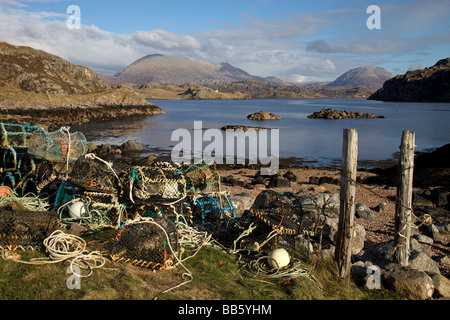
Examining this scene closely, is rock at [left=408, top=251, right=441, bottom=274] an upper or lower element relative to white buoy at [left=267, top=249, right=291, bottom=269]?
lower

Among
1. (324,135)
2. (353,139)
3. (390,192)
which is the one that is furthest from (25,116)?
(353,139)

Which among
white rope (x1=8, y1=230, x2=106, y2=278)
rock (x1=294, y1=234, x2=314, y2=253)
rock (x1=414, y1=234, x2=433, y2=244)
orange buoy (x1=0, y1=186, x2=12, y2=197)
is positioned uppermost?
orange buoy (x1=0, y1=186, x2=12, y2=197)

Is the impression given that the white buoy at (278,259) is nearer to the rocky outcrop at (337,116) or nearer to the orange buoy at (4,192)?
the orange buoy at (4,192)

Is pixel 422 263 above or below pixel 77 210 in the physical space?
below

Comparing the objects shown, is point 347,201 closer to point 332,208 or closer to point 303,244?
point 303,244

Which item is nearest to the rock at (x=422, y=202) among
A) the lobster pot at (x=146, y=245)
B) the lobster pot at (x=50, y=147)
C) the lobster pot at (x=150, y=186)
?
the lobster pot at (x=150, y=186)

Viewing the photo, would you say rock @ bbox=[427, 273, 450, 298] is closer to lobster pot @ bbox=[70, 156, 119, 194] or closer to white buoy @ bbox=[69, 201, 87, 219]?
lobster pot @ bbox=[70, 156, 119, 194]

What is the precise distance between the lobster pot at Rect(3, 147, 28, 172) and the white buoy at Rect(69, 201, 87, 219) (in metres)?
3.34

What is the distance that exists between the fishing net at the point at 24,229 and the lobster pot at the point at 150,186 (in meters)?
1.40

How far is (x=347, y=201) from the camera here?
215 inches

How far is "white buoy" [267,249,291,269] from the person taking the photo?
17.5ft

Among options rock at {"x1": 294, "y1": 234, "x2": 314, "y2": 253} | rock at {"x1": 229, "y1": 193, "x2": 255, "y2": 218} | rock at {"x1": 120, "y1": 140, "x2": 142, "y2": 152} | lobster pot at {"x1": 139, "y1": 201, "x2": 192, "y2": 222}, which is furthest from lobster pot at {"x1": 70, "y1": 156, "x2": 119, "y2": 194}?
rock at {"x1": 120, "y1": 140, "x2": 142, "y2": 152}

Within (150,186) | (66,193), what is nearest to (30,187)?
(66,193)

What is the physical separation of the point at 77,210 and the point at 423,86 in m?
151
